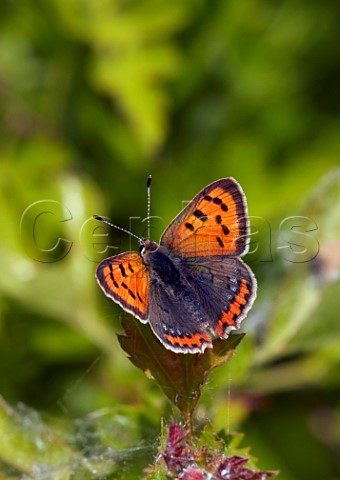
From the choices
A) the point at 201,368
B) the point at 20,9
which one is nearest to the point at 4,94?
the point at 20,9

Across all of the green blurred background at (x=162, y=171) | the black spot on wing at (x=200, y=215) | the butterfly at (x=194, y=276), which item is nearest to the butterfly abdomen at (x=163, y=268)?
the butterfly at (x=194, y=276)

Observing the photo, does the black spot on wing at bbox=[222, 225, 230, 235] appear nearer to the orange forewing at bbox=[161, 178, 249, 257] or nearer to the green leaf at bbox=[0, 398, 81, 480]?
the orange forewing at bbox=[161, 178, 249, 257]

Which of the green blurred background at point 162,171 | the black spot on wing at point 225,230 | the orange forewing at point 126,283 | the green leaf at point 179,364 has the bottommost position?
the green leaf at point 179,364

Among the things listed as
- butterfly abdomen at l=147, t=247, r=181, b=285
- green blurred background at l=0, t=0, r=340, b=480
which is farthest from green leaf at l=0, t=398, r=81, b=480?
butterfly abdomen at l=147, t=247, r=181, b=285

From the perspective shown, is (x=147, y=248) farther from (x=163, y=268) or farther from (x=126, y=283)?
(x=126, y=283)

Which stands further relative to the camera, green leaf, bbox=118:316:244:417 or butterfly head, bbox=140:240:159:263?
butterfly head, bbox=140:240:159:263

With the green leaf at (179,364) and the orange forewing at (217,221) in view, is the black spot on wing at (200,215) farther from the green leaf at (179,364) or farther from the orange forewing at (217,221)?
the green leaf at (179,364)

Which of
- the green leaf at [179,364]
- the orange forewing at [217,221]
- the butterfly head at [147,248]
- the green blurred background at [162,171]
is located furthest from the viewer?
the green blurred background at [162,171]
